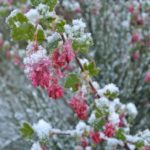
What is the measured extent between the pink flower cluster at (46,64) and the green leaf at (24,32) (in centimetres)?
5

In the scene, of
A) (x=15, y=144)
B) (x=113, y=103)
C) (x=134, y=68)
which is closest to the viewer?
(x=113, y=103)

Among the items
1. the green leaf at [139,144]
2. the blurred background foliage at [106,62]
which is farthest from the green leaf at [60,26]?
the blurred background foliage at [106,62]

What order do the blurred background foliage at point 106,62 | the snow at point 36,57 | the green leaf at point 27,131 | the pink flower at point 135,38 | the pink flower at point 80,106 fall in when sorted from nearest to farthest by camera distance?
the snow at point 36,57, the pink flower at point 80,106, the green leaf at point 27,131, the blurred background foliage at point 106,62, the pink flower at point 135,38

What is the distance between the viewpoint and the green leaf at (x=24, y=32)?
134cm

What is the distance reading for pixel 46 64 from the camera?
4.12ft

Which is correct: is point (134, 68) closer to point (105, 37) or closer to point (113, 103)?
point (105, 37)

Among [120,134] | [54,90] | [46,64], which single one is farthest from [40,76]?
[120,134]

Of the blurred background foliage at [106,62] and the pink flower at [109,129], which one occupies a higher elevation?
the blurred background foliage at [106,62]

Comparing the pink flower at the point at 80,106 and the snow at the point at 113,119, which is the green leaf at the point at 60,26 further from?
the snow at the point at 113,119

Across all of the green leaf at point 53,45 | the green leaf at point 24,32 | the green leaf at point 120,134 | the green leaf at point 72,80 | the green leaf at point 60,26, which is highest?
the green leaf at point 72,80

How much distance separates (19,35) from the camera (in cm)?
137

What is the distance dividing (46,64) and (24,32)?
0.52 feet

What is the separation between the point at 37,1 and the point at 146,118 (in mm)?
2243

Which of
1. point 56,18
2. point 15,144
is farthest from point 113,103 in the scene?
point 15,144
